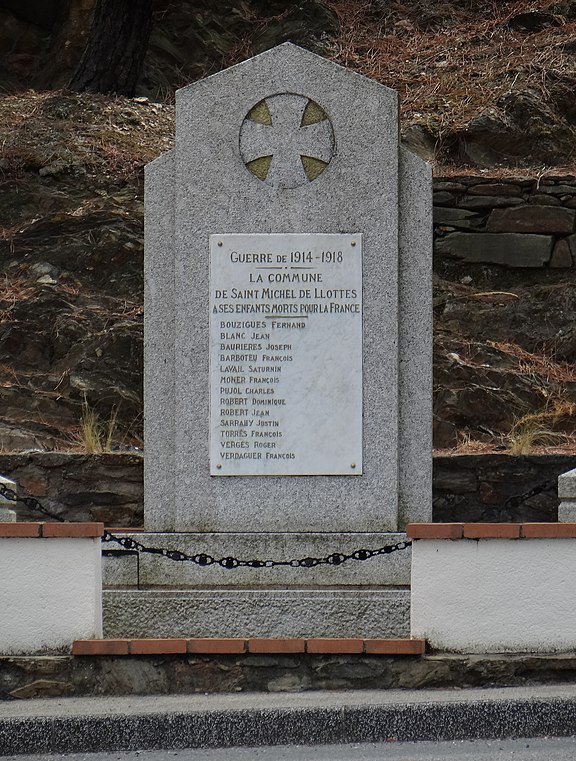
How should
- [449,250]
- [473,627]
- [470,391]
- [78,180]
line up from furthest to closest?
[78,180] < [449,250] < [470,391] < [473,627]

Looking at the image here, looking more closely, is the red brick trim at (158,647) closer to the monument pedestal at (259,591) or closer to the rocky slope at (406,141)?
the monument pedestal at (259,591)

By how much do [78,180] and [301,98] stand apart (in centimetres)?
586

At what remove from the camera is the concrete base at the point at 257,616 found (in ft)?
22.5

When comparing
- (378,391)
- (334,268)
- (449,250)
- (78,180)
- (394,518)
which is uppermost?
(78,180)

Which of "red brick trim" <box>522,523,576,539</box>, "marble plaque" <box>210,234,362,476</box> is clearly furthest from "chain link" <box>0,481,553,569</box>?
"red brick trim" <box>522,523,576,539</box>

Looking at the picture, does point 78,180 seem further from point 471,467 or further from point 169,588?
point 169,588

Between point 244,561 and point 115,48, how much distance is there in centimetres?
969

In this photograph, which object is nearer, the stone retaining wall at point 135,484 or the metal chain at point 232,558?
the metal chain at point 232,558

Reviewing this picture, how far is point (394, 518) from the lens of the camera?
7.70 metres

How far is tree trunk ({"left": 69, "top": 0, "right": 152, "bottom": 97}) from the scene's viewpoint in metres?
15.5

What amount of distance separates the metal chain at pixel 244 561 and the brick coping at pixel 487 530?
34.0 inches

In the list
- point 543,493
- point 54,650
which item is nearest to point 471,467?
point 543,493

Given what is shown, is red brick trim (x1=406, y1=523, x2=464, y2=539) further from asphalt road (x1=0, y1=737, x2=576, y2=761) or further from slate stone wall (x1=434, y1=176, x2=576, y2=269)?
slate stone wall (x1=434, y1=176, x2=576, y2=269)

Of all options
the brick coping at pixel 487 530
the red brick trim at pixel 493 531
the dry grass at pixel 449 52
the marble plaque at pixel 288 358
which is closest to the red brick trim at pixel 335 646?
the brick coping at pixel 487 530
